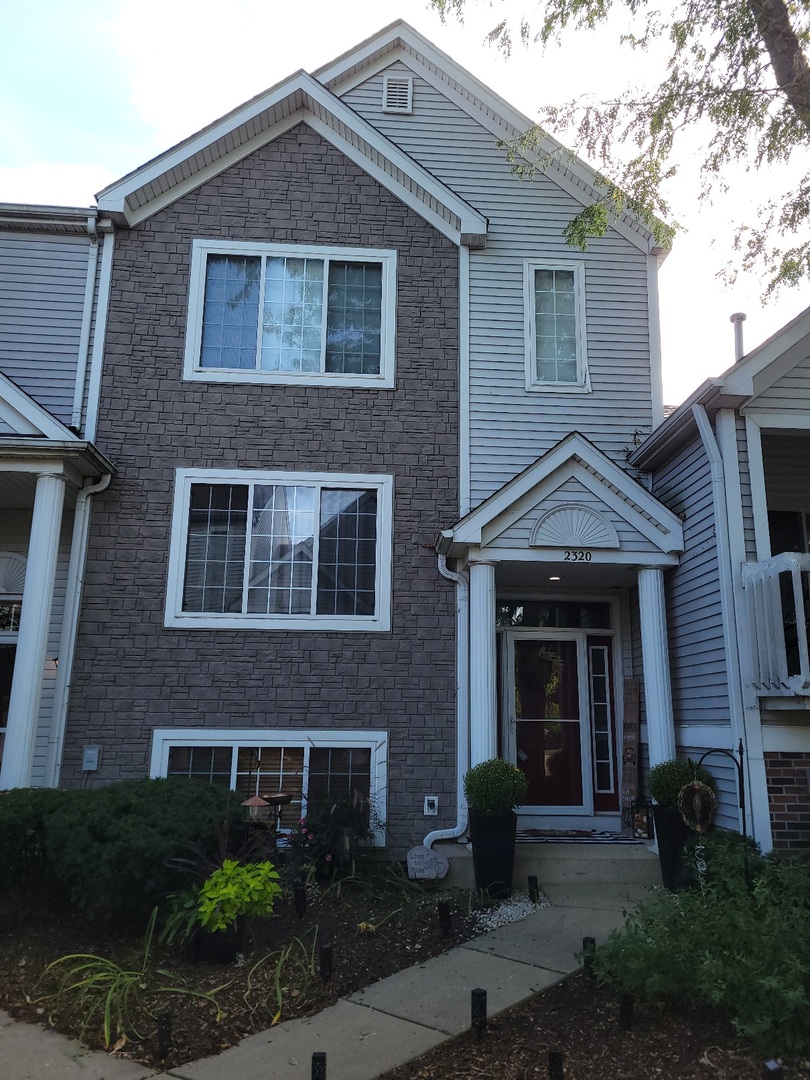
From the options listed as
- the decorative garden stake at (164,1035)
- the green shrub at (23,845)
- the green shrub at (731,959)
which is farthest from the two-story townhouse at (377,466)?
the decorative garden stake at (164,1035)

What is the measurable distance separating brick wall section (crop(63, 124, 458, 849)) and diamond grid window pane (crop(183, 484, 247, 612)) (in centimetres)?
27

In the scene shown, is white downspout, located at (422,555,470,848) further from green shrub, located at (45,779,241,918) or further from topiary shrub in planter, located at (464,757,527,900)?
green shrub, located at (45,779,241,918)

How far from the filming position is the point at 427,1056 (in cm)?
435

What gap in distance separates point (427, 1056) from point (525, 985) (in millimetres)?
1109

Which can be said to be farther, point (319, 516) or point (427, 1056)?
point (319, 516)

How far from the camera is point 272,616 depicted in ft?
28.5

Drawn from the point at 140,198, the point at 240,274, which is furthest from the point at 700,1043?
the point at 140,198

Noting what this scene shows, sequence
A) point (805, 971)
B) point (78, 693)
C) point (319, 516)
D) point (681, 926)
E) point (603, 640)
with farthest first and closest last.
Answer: point (603, 640), point (319, 516), point (78, 693), point (681, 926), point (805, 971)

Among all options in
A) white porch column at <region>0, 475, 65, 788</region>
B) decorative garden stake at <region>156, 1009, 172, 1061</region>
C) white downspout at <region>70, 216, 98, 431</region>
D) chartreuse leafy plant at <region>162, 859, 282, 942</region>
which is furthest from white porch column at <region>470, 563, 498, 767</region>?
white downspout at <region>70, 216, 98, 431</region>

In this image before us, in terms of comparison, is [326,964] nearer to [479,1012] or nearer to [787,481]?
[479,1012]

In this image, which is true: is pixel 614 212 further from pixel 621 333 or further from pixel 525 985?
pixel 525 985

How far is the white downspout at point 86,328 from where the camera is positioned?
8.95 m

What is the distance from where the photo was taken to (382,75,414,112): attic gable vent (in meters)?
10.4

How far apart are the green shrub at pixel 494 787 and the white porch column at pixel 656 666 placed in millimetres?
1503
